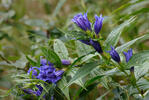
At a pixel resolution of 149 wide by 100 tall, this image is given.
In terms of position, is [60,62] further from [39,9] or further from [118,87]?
[39,9]

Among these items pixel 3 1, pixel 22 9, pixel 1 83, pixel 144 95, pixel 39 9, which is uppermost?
pixel 39 9

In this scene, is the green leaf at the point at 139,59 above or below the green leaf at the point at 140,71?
above

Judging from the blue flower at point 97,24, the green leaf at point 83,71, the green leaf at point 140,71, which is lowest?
the green leaf at point 140,71

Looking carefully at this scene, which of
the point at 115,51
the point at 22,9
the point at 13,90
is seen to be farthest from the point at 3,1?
the point at 115,51

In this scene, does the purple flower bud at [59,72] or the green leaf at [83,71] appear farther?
the purple flower bud at [59,72]

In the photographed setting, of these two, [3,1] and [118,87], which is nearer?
[118,87]

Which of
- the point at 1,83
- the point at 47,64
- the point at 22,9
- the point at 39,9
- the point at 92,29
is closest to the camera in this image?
the point at 92,29

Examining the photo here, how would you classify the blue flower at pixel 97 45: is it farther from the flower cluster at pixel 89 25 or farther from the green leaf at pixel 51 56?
the green leaf at pixel 51 56

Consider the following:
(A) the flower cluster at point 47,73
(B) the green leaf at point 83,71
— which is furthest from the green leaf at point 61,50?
(B) the green leaf at point 83,71

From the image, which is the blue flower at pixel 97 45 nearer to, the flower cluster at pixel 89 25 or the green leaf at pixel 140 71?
the flower cluster at pixel 89 25

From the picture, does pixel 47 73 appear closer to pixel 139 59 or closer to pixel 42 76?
pixel 42 76

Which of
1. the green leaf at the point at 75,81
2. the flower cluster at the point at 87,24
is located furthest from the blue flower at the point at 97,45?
the green leaf at the point at 75,81
